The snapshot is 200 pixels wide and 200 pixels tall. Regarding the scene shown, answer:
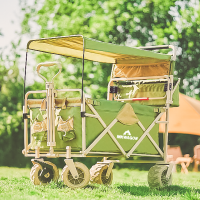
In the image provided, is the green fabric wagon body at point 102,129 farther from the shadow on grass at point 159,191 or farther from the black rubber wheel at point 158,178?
the shadow on grass at point 159,191

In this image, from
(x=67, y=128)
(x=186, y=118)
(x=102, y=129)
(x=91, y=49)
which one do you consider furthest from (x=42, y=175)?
(x=186, y=118)

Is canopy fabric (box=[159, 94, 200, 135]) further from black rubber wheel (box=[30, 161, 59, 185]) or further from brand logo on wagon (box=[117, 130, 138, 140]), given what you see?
black rubber wheel (box=[30, 161, 59, 185])

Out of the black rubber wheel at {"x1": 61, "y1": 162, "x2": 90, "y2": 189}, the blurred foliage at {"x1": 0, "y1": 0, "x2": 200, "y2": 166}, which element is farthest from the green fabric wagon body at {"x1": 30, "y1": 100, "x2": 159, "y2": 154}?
the blurred foliage at {"x1": 0, "y1": 0, "x2": 200, "y2": 166}

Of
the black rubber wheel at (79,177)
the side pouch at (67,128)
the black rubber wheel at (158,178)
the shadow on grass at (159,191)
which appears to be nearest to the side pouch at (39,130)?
the side pouch at (67,128)

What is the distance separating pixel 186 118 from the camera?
10.6 meters

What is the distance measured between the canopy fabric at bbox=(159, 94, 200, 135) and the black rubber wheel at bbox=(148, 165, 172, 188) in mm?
4035

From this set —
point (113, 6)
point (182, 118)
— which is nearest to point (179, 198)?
point (182, 118)

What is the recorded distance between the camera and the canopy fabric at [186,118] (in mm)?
10421

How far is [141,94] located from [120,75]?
549 mm

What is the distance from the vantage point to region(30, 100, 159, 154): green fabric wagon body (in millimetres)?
5609

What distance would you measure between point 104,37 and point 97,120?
8022 mm

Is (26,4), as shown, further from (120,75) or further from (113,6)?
(120,75)

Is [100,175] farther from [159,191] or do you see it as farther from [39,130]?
[39,130]

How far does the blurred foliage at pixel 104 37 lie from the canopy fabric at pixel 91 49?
602cm
